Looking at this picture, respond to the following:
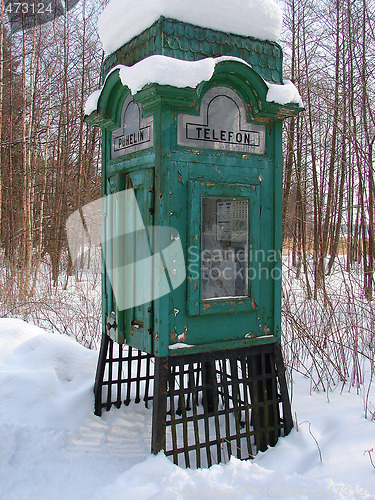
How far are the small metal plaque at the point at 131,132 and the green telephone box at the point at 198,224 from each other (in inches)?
0.5

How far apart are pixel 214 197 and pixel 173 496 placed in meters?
1.73

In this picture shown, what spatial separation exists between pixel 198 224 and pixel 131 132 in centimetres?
83

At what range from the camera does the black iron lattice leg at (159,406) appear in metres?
2.69

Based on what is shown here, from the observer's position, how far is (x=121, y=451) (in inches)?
115

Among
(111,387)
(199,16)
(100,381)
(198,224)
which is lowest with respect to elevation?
(111,387)

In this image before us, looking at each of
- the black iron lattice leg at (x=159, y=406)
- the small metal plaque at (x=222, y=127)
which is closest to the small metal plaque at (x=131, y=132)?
the small metal plaque at (x=222, y=127)

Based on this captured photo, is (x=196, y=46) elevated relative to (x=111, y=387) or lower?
elevated

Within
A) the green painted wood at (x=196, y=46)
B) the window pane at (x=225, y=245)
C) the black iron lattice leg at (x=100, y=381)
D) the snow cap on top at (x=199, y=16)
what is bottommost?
the black iron lattice leg at (x=100, y=381)

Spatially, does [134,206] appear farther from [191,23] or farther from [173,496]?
[173,496]

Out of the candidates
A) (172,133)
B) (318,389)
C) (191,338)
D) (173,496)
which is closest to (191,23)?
(172,133)

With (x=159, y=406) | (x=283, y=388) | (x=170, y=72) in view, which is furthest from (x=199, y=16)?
(x=283, y=388)

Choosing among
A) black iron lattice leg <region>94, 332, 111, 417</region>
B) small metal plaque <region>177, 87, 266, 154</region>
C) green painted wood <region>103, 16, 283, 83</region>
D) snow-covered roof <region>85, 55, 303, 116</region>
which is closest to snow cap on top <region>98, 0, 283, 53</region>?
green painted wood <region>103, 16, 283, 83</region>

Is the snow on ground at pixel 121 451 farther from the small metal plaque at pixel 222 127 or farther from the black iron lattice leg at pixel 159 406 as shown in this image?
the small metal plaque at pixel 222 127

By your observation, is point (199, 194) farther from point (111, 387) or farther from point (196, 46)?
point (111, 387)
